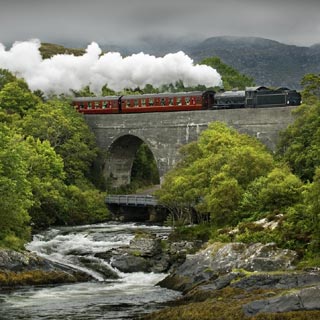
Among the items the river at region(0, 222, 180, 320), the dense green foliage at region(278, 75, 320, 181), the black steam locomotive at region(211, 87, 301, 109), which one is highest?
the black steam locomotive at region(211, 87, 301, 109)

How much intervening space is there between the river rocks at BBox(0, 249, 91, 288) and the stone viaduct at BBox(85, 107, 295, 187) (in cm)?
2942

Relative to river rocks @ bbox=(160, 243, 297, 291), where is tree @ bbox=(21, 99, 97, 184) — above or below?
above

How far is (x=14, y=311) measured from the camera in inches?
1312

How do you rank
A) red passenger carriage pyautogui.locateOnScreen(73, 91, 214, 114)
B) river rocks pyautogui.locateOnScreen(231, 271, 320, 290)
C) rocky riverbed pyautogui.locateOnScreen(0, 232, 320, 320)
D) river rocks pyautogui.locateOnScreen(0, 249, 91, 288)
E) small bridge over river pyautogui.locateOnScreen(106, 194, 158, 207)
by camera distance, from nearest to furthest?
rocky riverbed pyautogui.locateOnScreen(0, 232, 320, 320) < river rocks pyautogui.locateOnScreen(231, 271, 320, 290) < river rocks pyautogui.locateOnScreen(0, 249, 91, 288) < small bridge over river pyautogui.locateOnScreen(106, 194, 158, 207) < red passenger carriage pyautogui.locateOnScreen(73, 91, 214, 114)

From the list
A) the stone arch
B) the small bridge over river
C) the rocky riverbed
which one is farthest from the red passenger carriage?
the rocky riverbed

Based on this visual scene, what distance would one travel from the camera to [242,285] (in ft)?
111

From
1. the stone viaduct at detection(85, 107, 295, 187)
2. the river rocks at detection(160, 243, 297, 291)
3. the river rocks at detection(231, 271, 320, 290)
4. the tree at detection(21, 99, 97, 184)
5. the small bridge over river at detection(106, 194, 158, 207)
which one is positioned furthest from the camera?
the tree at detection(21, 99, 97, 184)

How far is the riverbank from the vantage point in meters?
28.7

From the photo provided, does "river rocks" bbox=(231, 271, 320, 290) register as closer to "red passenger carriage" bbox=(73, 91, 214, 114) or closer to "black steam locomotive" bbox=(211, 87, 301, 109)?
"black steam locomotive" bbox=(211, 87, 301, 109)

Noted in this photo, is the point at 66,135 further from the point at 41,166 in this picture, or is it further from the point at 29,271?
the point at 29,271

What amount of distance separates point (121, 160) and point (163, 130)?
12243 mm

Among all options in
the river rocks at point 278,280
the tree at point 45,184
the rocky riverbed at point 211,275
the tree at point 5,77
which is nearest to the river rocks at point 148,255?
the rocky riverbed at point 211,275

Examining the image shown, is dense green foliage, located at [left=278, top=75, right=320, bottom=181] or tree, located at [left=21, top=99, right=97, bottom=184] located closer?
dense green foliage, located at [left=278, top=75, right=320, bottom=181]

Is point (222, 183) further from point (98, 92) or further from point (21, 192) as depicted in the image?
point (98, 92)
